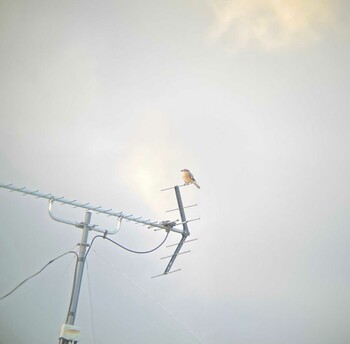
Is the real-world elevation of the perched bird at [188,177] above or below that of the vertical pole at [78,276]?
above

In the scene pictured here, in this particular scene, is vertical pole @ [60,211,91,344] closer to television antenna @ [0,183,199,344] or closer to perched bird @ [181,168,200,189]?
television antenna @ [0,183,199,344]

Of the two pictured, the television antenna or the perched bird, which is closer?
the television antenna

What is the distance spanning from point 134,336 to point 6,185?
3.95 m

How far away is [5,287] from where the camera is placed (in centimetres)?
590

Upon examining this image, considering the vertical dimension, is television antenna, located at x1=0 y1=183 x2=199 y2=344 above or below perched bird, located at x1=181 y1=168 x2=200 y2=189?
below

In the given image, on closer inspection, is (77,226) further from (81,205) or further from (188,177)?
(188,177)

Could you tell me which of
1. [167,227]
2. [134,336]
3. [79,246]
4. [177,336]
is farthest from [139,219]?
[134,336]

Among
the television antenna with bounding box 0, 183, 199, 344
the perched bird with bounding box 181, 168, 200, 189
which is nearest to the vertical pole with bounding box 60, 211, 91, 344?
the television antenna with bounding box 0, 183, 199, 344

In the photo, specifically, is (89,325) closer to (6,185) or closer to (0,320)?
(0,320)

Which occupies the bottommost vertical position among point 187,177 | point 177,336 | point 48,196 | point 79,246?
point 177,336

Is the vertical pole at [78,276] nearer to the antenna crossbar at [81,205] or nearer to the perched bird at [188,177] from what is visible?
the antenna crossbar at [81,205]

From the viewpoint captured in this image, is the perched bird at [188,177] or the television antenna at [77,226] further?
the perched bird at [188,177]

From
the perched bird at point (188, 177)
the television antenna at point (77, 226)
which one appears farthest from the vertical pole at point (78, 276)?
the perched bird at point (188, 177)

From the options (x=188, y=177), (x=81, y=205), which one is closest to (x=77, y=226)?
(x=81, y=205)
